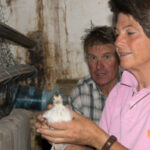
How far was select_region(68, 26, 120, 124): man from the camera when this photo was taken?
1659 mm

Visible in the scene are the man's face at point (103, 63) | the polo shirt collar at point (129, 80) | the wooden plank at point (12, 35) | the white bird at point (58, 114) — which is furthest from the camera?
the man's face at point (103, 63)

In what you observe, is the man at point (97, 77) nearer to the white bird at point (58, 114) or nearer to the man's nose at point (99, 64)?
the man's nose at point (99, 64)

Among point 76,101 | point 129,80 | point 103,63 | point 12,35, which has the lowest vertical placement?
point 76,101

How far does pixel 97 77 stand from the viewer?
1657 millimetres

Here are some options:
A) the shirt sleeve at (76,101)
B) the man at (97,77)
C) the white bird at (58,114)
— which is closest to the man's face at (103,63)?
the man at (97,77)

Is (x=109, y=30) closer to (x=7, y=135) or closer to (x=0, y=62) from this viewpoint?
(x=0, y=62)

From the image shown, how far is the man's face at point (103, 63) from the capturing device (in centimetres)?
165

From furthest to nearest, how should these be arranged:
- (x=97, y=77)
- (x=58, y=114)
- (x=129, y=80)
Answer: (x=97, y=77) → (x=129, y=80) → (x=58, y=114)

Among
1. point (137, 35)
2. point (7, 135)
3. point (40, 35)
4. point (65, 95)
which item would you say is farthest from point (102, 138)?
point (40, 35)

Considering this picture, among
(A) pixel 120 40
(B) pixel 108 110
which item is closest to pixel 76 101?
(B) pixel 108 110

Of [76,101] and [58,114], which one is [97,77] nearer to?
[76,101]

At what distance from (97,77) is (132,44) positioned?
2.52 ft

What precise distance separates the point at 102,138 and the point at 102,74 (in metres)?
0.80

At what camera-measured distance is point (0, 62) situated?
170 cm
